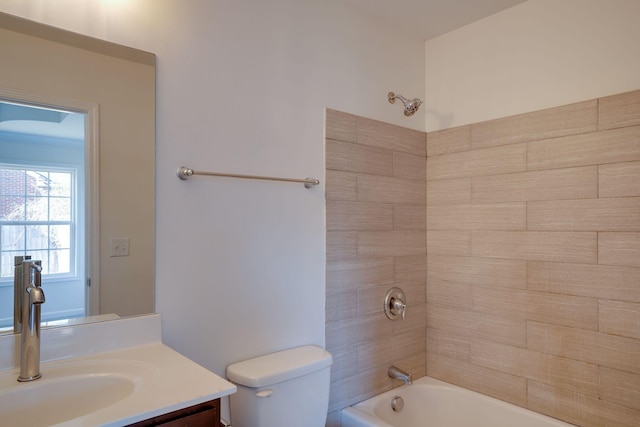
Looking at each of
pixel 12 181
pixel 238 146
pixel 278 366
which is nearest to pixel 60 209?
pixel 12 181

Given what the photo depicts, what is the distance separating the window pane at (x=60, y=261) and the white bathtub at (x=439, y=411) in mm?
1464

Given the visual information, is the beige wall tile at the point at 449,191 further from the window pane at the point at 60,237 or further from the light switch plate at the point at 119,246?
the window pane at the point at 60,237

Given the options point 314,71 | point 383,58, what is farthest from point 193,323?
point 383,58

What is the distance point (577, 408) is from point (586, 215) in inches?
36.5

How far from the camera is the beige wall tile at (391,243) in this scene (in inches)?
88.9

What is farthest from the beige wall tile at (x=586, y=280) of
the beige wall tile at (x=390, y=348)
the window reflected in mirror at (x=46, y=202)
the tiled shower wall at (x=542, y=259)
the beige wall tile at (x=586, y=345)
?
the window reflected in mirror at (x=46, y=202)

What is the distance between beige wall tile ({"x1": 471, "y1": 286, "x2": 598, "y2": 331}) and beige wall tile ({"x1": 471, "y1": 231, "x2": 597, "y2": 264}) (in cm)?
19

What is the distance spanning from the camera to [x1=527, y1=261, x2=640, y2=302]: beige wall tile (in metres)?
1.84

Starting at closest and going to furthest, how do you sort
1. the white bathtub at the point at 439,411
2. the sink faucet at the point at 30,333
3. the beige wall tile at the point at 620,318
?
the sink faucet at the point at 30,333 → the beige wall tile at the point at 620,318 → the white bathtub at the point at 439,411

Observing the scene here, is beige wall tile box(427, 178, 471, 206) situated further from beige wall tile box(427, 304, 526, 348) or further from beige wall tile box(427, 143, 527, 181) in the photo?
beige wall tile box(427, 304, 526, 348)

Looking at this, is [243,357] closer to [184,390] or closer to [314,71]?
[184,390]

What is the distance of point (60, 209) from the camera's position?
137cm

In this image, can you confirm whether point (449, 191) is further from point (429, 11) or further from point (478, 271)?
→ point (429, 11)

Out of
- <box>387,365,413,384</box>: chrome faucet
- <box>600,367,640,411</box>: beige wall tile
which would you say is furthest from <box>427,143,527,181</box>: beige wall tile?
<box>387,365,413,384</box>: chrome faucet
